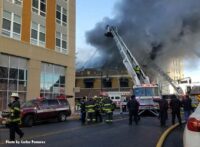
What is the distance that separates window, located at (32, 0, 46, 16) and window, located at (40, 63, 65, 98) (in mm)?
4766

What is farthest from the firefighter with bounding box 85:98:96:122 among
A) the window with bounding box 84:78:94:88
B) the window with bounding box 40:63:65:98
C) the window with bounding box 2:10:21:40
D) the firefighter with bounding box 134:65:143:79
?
the window with bounding box 84:78:94:88

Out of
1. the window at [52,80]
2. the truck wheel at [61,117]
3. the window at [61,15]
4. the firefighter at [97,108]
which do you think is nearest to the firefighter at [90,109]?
the firefighter at [97,108]

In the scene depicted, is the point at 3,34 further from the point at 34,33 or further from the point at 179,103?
the point at 179,103

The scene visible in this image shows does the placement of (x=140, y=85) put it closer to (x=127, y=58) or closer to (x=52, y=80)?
(x=127, y=58)

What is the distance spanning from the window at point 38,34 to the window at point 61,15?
10.2 ft

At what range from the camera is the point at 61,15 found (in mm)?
37281

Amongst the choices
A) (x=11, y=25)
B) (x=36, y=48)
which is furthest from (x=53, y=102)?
(x=36, y=48)

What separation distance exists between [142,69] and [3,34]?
1186 centimetres

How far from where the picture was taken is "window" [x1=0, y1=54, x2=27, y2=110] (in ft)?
92.7

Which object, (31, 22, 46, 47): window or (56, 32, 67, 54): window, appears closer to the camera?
(31, 22, 46, 47): window

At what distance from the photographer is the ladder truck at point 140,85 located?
90.6 ft

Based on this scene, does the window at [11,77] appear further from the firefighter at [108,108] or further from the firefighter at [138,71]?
the firefighter at [108,108]

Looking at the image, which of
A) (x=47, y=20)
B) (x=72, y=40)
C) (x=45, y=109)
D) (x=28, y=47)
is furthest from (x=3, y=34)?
(x=72, y=40)

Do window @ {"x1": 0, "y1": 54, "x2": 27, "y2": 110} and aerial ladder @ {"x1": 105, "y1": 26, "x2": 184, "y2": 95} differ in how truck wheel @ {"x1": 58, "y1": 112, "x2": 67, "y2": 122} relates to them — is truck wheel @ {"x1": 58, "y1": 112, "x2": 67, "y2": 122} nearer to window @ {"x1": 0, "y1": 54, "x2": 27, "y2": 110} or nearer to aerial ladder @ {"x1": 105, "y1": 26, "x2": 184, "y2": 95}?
window @ {"x1": 0, "y1": 54, "x2": 27, "y2": 110}
